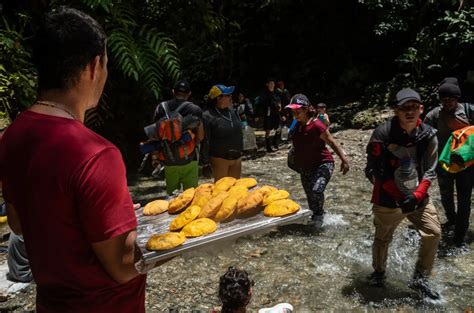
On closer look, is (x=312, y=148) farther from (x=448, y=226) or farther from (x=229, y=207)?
(x=229, y=207)

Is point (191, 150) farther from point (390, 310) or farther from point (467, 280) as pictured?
point (467, 280)

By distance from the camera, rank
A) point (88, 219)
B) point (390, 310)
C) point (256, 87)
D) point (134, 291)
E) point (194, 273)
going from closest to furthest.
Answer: point (88, 219) < point (134, 291) < point (390, 310) < point (194, 273) < point (256, 87)

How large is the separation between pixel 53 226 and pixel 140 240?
124 centimetres

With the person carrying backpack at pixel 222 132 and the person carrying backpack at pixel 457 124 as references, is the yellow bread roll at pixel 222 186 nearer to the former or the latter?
the person carrying backpack at pixel 222 132

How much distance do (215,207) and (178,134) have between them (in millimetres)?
2538

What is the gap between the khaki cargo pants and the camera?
3.90 m

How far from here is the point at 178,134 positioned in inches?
216

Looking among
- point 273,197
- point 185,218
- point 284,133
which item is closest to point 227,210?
point 185,218

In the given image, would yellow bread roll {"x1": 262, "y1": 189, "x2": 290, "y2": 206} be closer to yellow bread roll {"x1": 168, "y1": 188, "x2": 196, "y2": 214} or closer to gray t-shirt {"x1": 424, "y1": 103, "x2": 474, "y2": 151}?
yellow bread roll {"x1": 168, "y1": 188, "x2": 196, "y2": 214}

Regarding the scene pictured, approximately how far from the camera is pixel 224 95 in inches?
230

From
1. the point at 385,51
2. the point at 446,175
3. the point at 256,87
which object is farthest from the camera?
Answer: the point at 256,87

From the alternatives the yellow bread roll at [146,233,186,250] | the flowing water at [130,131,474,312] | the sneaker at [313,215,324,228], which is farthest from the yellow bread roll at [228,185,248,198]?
the sneaker at [313,215,324,228]

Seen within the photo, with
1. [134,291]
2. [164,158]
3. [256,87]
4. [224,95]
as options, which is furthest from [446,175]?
[256,87]

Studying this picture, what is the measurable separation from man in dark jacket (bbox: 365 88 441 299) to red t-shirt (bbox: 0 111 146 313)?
3.00m
